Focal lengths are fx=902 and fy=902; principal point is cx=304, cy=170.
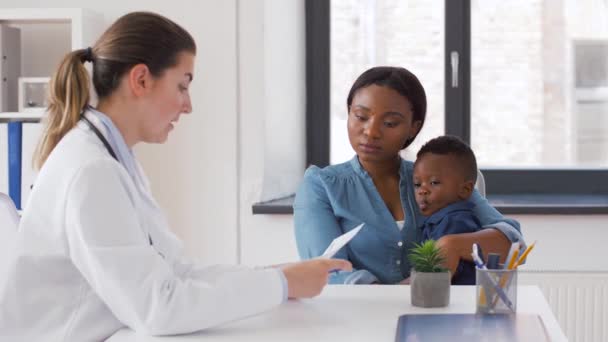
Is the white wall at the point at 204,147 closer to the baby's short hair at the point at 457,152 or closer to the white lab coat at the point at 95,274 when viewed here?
the baby's short hair at the point at 457,152

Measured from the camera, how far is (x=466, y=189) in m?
1.94

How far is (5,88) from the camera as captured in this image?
2.83 metres

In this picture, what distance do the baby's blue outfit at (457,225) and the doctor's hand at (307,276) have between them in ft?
1.30

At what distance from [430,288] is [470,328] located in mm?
158

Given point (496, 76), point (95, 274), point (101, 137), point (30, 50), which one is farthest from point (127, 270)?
point (496, 76)

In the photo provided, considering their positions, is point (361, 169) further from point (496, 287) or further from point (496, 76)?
point (496, 76)

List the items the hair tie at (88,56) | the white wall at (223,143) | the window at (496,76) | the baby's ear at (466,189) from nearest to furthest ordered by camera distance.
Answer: the hair tie at (88,56), the baby's ear at (466,189), the white wall at (223,143), the window at (496,76)

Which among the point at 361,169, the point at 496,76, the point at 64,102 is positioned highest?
the point at 496,76

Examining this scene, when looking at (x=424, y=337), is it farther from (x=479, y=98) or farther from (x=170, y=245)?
(x=479, y=98)

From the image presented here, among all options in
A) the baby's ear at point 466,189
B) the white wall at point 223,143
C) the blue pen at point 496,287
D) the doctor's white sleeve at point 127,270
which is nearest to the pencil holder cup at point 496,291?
the blue pen at point 496,287

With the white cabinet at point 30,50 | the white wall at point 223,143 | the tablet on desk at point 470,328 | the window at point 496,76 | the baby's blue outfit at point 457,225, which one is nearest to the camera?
the tablet on desk at point 470,328

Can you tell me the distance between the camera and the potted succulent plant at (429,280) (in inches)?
59.2

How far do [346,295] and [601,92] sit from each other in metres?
1.83

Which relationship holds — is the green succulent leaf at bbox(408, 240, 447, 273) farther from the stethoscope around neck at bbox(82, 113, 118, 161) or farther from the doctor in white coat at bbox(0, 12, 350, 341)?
the stethoscope around neck at bbox(82, 113, 118, 161)
